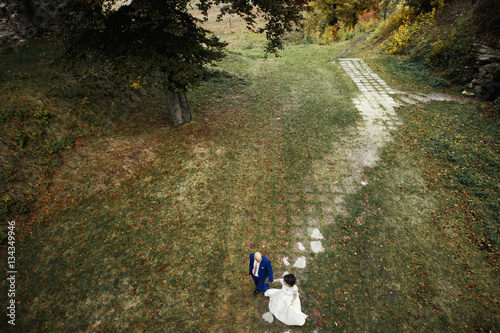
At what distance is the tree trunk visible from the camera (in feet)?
33.6

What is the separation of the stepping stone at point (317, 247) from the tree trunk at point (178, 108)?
7.96 m

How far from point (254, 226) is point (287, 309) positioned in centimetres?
262

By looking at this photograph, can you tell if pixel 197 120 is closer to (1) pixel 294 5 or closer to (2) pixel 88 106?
(2) pixel 88 106

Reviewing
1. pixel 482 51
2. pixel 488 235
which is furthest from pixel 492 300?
pixel 482 51

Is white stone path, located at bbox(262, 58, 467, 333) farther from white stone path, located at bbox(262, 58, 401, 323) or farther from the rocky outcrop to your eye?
the rocky outcrop

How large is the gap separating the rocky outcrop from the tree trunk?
1472 cm

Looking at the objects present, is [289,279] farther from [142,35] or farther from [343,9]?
[343,9]

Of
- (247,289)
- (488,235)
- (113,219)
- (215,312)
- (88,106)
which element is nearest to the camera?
(215,312)

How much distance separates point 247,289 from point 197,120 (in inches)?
326

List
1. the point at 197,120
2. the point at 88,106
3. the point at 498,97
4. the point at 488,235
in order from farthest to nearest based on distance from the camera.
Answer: the point at 197,120 → the point at 498,97 → the point at 88,106 → the point at 488,235

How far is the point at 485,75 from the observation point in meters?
11.6

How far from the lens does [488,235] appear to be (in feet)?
22.0

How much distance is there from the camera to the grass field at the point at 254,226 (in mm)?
5398

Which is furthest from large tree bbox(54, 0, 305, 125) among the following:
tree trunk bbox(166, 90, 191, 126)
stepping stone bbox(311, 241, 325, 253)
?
stepping stone bbox(311, 241, 325, 253)
